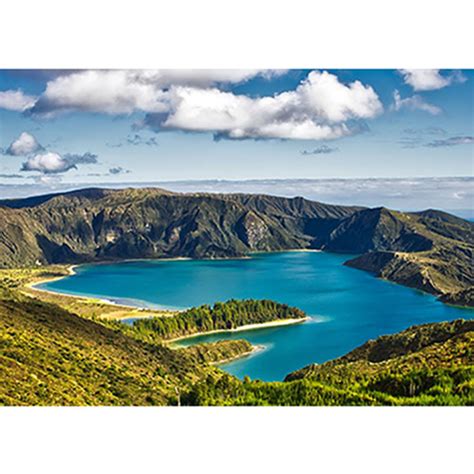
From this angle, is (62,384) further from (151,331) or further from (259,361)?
(151,331)

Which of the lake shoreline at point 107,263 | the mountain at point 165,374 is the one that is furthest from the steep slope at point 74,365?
the lake shoreline at point 107,263

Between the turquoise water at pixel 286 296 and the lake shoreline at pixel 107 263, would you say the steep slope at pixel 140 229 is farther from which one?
the turquoise water at pixel 286 296

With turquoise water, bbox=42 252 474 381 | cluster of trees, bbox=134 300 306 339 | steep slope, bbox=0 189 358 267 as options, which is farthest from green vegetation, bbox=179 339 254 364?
steep slope, bbox=0 189 358 267

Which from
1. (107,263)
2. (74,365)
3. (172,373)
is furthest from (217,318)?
(107,263)

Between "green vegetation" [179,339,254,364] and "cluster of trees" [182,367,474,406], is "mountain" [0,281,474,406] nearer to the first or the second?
"cluster of trees" [182,367,474,406]

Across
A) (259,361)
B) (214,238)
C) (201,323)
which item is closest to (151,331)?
(201,323)

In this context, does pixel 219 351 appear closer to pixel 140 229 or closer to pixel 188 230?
pixel 188 230
